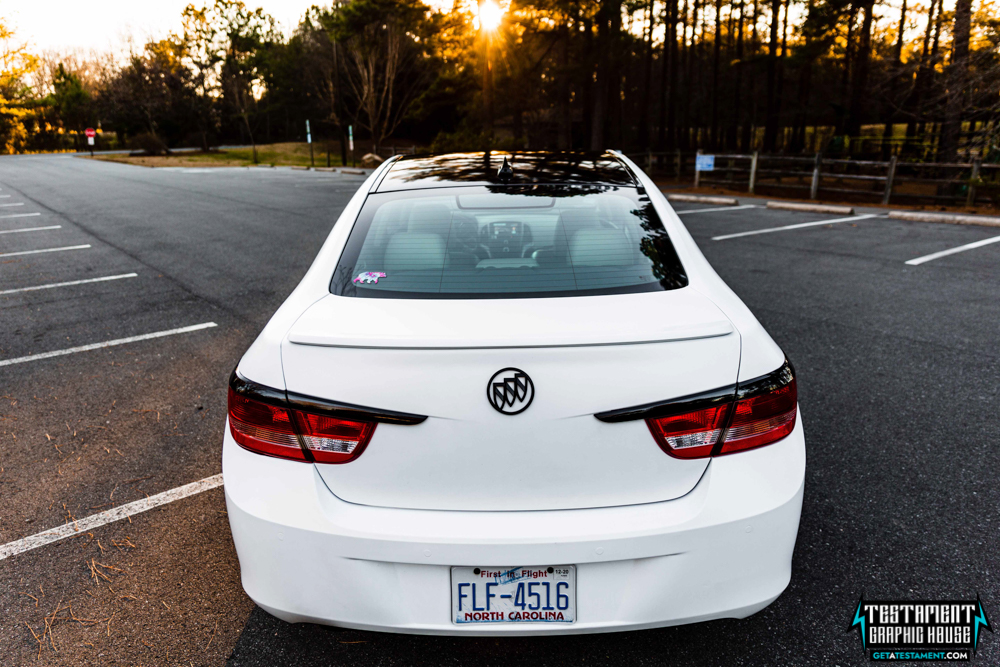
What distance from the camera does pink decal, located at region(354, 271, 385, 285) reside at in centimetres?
230

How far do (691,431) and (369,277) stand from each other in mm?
1223

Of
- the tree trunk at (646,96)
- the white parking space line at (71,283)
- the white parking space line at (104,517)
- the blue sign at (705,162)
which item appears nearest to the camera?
the white parking space line at (104,517)

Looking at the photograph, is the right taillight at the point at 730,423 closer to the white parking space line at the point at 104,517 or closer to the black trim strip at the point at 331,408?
the black trim strip at the point at 331,408

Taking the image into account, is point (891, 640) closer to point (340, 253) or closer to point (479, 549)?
point (479, 549)

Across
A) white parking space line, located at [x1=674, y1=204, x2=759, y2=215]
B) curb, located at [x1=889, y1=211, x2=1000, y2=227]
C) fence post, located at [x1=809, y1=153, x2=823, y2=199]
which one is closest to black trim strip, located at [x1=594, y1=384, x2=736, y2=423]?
curb, located at [x1=889, y1=211, x2=1000, y2=227]

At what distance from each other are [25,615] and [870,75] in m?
43.4

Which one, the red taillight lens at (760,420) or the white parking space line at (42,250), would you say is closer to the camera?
the red taillight lens at (760,420)

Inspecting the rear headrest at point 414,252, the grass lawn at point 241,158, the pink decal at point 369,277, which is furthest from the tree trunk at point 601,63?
the grass lawn at point 241,158

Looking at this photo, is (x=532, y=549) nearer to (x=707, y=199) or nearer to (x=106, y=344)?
(x=106, y=344)

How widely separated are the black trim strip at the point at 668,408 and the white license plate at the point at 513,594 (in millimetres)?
419

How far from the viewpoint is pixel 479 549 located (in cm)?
171

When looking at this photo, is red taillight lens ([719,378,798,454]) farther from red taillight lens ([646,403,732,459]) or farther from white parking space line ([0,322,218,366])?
white parking space line ([0,322,218,366])

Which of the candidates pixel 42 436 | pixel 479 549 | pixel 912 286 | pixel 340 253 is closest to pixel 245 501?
pixel 479 549

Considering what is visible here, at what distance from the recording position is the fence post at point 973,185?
14180mm
